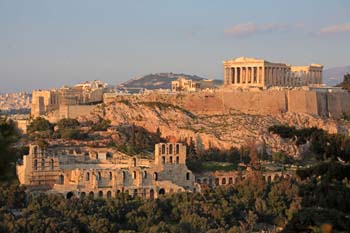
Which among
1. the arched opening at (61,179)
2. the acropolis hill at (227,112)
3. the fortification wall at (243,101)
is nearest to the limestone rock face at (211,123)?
the acropolis hill at (227,112)

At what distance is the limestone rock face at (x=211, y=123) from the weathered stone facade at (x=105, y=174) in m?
4.78

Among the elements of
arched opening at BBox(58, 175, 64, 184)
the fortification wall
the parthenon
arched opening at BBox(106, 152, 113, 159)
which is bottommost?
arched opening at BBox(58, 175, 64, 184)

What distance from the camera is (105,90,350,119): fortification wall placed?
52719 millimetres

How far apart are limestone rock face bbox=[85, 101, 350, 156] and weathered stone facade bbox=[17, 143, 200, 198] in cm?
478

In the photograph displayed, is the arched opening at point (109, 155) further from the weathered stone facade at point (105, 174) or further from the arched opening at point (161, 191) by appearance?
the arched opening at point (161, 191)

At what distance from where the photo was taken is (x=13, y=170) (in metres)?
11.0

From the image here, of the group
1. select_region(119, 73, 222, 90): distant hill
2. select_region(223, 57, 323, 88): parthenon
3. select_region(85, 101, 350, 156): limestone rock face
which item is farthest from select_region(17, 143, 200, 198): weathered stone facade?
select_region(119, 73, 222, 90): distant hill

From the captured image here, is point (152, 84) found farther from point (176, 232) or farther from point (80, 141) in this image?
point (176, 232)

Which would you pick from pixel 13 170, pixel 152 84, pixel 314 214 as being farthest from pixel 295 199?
pixel 152 84

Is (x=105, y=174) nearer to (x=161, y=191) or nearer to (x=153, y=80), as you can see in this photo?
(x=161, y=191)

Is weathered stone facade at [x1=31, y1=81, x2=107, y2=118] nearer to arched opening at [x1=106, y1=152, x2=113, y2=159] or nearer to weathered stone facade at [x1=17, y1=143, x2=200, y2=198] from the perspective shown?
arched opening at [x1=106, y1=152, x2=113, y2=159]

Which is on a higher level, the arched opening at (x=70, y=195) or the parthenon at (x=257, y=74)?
the parthenon at (x=257, y=74)

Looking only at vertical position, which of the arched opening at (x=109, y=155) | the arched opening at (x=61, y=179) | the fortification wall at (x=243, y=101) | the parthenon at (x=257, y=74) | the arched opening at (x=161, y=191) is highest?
the parthenon at (x=257, y=74)

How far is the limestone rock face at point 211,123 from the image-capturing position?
48250 millimetres
